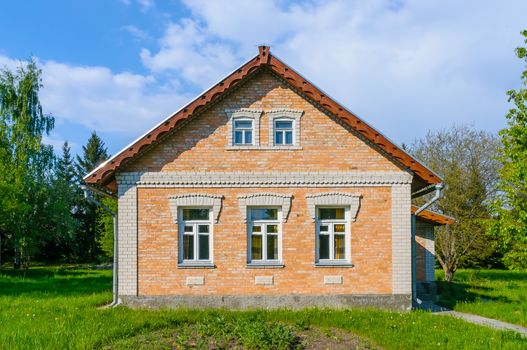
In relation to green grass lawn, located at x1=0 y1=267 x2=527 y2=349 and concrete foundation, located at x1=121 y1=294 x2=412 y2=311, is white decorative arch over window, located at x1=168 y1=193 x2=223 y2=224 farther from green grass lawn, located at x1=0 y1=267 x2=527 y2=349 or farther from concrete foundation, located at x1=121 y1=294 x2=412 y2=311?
green grass lawn, located at x1=0 y1=267 x2=527 y2=349

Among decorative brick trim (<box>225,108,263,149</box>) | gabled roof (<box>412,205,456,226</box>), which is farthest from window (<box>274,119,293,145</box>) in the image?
gabled roof (<box>412,205,456,226</box>)

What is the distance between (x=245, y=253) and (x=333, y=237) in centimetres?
251

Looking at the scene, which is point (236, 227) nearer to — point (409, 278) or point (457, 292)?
point (409, 278)

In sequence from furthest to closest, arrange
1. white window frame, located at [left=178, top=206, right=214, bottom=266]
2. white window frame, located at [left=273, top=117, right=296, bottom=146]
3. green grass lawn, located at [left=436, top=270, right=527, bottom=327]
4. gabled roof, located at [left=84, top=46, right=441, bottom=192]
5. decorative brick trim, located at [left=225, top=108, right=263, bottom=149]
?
white window frame, located at [left=273, top=117, right=296, bottom=146], decorative brick trim, located at [left=225, top=108, right=263, bottom=149], white window frame, located at [left=178, top=206, right=214, bottom=266], green grass lawn, located at [left=436, top=270, right=527, bottom=327], gabled roof, located at [left=84, top=46, right=441, bottom=192]

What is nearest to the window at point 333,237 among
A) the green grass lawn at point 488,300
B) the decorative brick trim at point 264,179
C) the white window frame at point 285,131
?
the decorative brick trim at point 264,179

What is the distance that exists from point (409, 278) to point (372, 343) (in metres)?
4.46

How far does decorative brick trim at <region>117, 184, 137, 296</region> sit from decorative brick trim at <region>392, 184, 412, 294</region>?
711cm

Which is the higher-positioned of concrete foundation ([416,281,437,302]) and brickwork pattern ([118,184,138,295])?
brickwork pattern ([118,184,138,295])

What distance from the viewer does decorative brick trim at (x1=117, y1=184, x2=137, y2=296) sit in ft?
42.5

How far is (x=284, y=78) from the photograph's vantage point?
1337 cm

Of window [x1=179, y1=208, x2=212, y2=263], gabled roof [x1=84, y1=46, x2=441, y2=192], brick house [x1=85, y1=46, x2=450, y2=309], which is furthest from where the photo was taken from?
window [x1=179, y1=208, x2=212, y2=263]

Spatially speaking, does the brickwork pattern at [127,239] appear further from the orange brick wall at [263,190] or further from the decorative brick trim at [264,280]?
the decorative brick trim at [264,280]

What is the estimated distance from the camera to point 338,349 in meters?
8.71

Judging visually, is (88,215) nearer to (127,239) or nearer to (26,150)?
(26,150)
